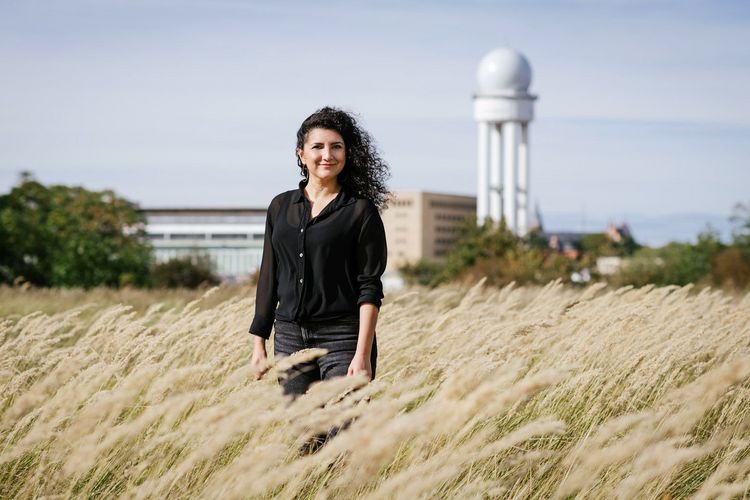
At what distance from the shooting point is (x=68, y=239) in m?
59.5

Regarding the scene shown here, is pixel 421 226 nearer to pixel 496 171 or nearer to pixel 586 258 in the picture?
pixel 496 171

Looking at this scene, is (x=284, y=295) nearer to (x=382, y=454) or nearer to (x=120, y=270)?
(x=382, y=454)

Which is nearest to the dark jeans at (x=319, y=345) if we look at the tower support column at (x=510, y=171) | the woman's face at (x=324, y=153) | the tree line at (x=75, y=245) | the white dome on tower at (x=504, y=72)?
the woman's face at (x=324, y=153)

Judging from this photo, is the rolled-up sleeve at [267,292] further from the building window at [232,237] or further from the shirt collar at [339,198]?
the building window at [232,237]

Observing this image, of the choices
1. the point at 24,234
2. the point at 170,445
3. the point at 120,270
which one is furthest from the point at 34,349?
the point at 120,270

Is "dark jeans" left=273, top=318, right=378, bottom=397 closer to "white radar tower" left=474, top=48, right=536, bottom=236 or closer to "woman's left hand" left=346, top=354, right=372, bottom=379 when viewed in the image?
"woman's left hand" left=346, top=354, right=372, bottom=379

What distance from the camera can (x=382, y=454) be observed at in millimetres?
2508

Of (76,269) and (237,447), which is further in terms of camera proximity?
(76,269)

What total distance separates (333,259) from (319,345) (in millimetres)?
351

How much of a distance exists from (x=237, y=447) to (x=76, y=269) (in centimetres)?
5318

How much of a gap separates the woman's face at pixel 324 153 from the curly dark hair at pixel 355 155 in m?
0.04

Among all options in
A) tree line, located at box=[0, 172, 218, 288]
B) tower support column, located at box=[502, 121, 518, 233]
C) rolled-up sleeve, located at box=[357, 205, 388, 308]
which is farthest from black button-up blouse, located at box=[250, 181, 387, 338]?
tower support column, located at box=[502, 121, 518, 233]

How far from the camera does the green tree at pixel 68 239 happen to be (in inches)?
2061

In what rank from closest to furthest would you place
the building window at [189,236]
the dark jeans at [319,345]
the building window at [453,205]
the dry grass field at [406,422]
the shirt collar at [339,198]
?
the dry grass field at [406,422] < the dark jeans at [319,345] < the shirt collar at [339,198] < the building window at [189,236] < the building window at [453,205]
